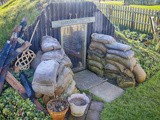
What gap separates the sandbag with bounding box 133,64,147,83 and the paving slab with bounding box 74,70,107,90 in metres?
1.19

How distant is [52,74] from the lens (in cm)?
475

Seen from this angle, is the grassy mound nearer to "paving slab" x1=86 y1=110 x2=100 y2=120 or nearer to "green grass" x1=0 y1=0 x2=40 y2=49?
"paving slab" x1=86 y1=110 x2=100 y2=120

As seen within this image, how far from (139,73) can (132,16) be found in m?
7.22

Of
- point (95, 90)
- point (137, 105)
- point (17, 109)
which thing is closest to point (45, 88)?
point (17, 109)

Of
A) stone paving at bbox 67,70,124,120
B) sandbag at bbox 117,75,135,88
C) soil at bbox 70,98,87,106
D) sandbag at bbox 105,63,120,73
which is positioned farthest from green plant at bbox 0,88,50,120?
sandbag at bbox 105,63,120,73

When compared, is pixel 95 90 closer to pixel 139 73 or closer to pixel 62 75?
pixel 139 73

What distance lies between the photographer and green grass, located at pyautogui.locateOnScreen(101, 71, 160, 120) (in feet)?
18.4

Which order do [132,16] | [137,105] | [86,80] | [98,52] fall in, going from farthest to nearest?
[132,16]
[98,52]
[86,80]
[137,105]

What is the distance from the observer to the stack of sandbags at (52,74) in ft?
15.3

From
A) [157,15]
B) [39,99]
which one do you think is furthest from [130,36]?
[39,99]

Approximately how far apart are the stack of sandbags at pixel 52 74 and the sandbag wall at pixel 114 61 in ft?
6.92

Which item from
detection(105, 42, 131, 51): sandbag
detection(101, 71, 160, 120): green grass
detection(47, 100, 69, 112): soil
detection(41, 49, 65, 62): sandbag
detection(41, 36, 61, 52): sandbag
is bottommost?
detection(101, 71, 160, 120): green grass

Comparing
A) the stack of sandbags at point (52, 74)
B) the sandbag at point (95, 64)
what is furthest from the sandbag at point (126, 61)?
the stack of sandbags at point (52, 74)

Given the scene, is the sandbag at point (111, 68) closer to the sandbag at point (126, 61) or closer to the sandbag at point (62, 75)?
the sandbag at point (126, 61)
